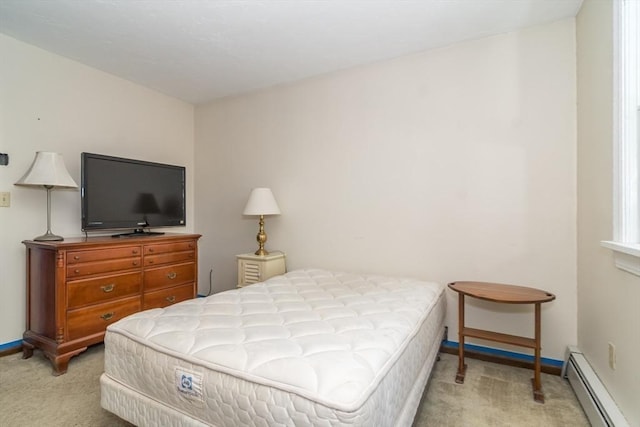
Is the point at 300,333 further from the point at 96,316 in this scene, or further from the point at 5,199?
the point at 5,199

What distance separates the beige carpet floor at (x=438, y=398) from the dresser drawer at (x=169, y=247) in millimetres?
914

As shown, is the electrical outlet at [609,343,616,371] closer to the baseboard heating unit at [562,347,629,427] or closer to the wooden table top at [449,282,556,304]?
the baseboard heating unit at [562,347,629,427]

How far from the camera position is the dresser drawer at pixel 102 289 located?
2236 millimetres

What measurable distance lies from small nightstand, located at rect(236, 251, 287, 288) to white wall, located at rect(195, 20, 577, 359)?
0.22 metres

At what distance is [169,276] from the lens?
9.61ft

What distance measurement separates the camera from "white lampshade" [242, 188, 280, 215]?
9.92 feet

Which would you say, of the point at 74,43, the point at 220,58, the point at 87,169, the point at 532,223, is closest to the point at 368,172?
the point at 532,223

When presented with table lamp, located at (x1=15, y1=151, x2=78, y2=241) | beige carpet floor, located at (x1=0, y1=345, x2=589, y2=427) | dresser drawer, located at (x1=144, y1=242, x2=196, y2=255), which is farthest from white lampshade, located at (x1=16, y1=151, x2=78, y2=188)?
beige carpet floor, located at (x1=0, y1=345, x2=589, y2=427)

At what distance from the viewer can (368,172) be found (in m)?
2.84

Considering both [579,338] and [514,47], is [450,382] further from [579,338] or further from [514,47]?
[514,47]

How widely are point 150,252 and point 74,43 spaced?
70.6 inches

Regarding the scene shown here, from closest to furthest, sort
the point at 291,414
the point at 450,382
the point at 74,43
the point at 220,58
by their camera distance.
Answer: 1. the point at 291,414
2. the point at 450,382
3. the point at 74,43
4. the point at 220,58

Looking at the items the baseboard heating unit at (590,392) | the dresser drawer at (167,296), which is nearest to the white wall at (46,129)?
the dresser drawer at (167,296)

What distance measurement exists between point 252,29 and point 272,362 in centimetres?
227
